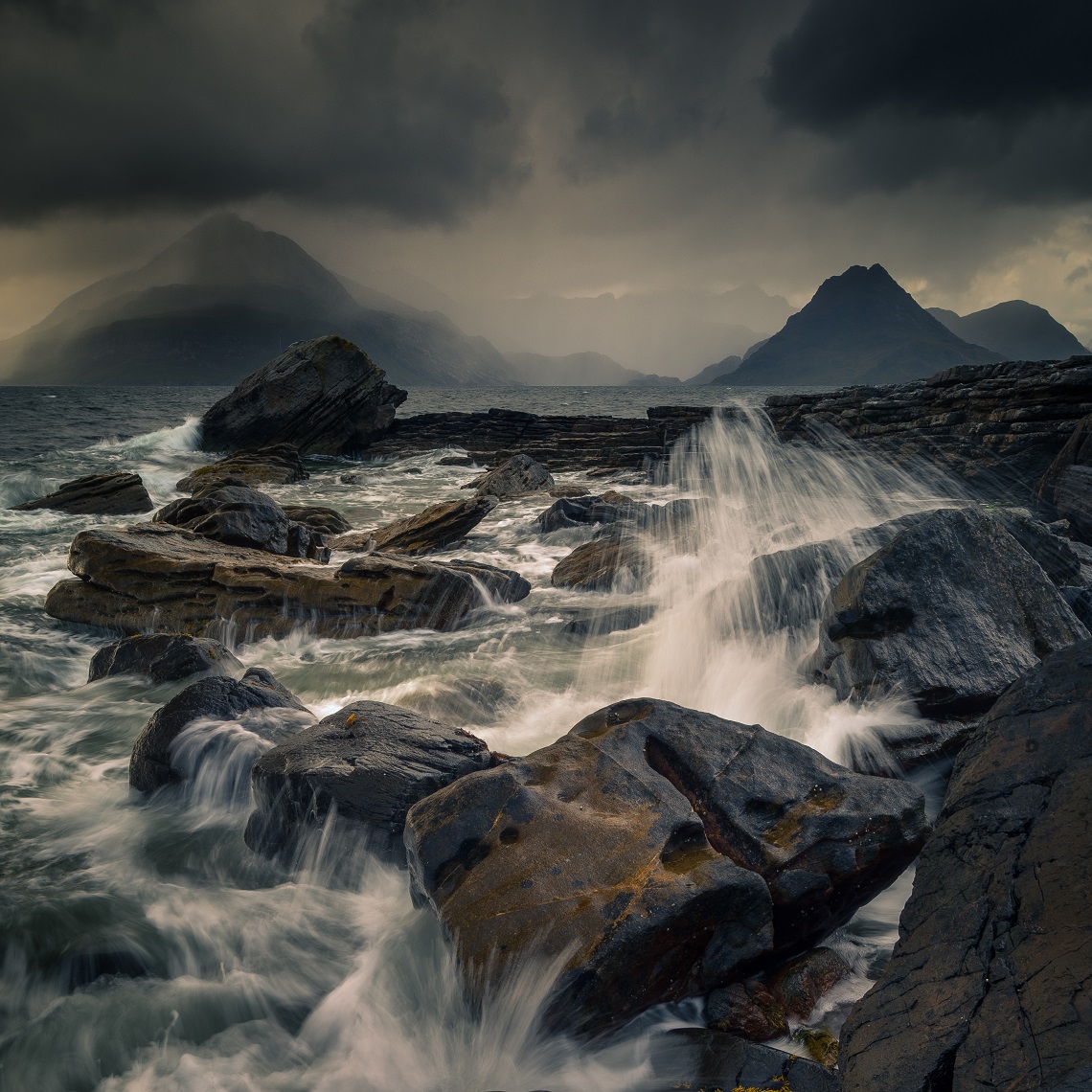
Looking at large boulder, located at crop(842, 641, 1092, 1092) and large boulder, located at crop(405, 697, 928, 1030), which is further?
large boulder, located at crop(405, 697, 928, 1030)

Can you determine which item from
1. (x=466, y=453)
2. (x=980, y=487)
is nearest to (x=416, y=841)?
(x=980, y=487)

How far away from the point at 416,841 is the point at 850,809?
2338 millimetres

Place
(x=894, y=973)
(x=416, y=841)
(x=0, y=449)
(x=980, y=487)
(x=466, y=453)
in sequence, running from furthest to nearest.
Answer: (x=466, y=453), (x=0, y=449), (x=980, y=487), (x=416, y=841), (x=894, y=973)

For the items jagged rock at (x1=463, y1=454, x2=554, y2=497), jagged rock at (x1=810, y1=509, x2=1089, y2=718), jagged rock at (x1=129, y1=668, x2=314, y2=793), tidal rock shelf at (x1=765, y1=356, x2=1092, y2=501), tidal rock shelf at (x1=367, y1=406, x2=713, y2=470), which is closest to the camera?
jagged rock at (x1=810, y1=509, x2=1089, y2=718)

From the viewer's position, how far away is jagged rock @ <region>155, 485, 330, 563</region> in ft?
36.7

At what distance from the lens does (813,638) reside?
6418mm

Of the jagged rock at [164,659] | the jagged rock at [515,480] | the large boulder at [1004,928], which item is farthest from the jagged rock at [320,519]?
the large boulder at [1004,928]

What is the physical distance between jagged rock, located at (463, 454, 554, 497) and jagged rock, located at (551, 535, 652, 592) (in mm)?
9182

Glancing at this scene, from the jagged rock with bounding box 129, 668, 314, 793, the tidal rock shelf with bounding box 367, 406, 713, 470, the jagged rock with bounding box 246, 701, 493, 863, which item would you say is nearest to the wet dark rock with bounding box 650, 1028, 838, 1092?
the jagged rock with bounding box 246, 701, 493, 863

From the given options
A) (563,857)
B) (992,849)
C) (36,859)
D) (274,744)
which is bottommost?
(36,859)

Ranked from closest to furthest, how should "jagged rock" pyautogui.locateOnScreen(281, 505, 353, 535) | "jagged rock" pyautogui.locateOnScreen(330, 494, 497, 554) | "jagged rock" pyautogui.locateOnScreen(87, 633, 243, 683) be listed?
"jagged rock" pyautogui.locateOnScreen(87, 633, 243, 683) → "jagged rock" pyautogui.locateOnScreen(330, 494, 497, 554) → "jagged rock" pyautogui.locateOnScreen(281, 505, 353, 535)

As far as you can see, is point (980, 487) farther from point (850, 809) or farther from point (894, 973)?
point (894, 973)

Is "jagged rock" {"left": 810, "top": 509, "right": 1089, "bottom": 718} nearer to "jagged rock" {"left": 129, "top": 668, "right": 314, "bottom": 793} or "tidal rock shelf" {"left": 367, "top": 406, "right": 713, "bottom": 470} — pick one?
"jagged rock" {"left": 129, "top": 668, "right": 314, "bottom": 793}

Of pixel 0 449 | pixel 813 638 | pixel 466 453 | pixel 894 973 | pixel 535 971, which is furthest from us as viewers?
pixel 466 453
